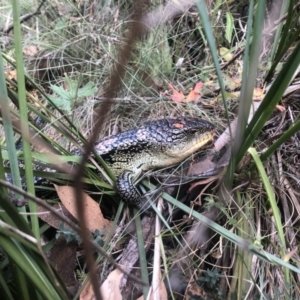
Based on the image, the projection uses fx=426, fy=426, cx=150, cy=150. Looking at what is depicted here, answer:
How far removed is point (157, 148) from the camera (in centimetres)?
156

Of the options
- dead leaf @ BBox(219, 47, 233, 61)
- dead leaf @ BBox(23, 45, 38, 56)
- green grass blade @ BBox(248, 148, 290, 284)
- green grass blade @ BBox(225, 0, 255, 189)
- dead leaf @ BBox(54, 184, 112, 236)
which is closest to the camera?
green grass blade @ BBox(225, 0, 255, 189)

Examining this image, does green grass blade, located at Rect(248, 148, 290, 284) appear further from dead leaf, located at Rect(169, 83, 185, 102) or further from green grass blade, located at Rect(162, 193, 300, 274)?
dead leaf, located at Rect(169, 83, 185, 102)

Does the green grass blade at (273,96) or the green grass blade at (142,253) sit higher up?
the green grass blade at (273,96)

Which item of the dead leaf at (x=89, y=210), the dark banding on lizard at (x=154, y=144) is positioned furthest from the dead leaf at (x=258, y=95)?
the dead leaf at (x=89, y=210)

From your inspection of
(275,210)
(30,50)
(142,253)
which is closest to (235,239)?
(275,210)

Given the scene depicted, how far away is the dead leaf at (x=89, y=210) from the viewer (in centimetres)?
124

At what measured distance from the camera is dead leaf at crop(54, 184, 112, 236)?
1.24m

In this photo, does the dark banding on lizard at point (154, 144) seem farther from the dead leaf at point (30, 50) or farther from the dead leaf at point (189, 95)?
the dead leaf at point (30, 50)

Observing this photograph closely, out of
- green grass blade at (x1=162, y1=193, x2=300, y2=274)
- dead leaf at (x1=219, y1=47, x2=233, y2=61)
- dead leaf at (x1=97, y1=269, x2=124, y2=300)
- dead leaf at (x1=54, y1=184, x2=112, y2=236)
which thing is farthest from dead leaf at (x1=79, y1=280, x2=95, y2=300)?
dead leaf at (x1=219, y1=47, x2=233, y2=61)

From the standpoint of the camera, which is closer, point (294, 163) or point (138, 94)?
point (294, 163)

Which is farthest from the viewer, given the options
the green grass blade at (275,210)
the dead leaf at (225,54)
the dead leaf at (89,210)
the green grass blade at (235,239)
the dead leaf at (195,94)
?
the dead leaf at (225,54)

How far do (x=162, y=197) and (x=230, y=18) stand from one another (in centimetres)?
107

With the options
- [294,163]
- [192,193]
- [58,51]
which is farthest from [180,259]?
[58,51]

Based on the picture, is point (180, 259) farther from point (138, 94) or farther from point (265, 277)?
point (138, 94)
